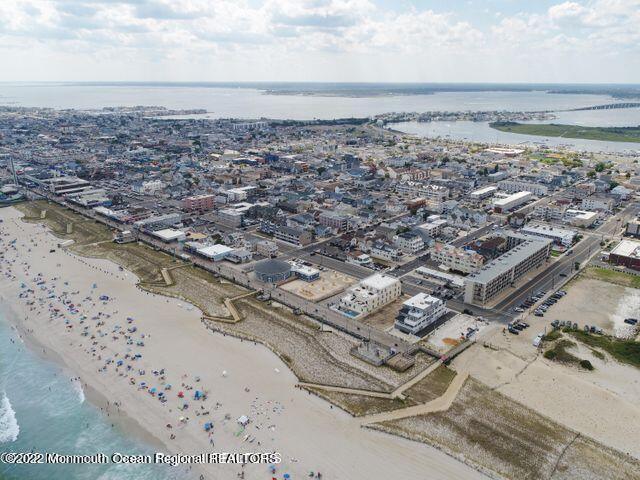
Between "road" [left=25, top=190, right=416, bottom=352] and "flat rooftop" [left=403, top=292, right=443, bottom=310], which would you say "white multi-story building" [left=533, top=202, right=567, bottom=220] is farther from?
"flat rooftop" [left=403, top=292, right=443, bottom=310]

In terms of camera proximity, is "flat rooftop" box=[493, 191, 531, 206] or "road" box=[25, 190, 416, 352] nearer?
"road" box=[25, 190, 416, 352]

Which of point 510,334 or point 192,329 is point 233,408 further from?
point 510,334

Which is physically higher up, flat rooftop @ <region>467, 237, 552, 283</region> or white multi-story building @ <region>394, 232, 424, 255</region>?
flat rooftop @ <region>467, 237, 552, 283</region>

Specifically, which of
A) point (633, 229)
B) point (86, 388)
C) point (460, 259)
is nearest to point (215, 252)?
point (86, 388)

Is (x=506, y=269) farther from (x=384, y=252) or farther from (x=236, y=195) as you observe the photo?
(x=236, y=195)

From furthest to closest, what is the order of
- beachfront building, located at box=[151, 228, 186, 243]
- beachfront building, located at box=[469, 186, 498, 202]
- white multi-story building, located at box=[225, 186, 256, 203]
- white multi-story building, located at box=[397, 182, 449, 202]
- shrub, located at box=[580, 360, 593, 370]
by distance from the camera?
white multi-story building, located at box=[397, 182, 449, 202], beachfront building, located at box=[469, 186, 498, 202], white multi-story building, located at box=[225, 186, 256, 203], beachfront building, located at box=[151, 228, 186, 243], shrub, located at box=[580, 360, 593, 370]

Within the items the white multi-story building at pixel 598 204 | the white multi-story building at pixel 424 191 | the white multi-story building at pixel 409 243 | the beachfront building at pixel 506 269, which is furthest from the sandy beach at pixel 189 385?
the white multi-story building at pixel 598 204

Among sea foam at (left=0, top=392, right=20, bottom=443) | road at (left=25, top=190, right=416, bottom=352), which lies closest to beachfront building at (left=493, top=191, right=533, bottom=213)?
road at (left=25, top=190, right=416, bottom=352)
